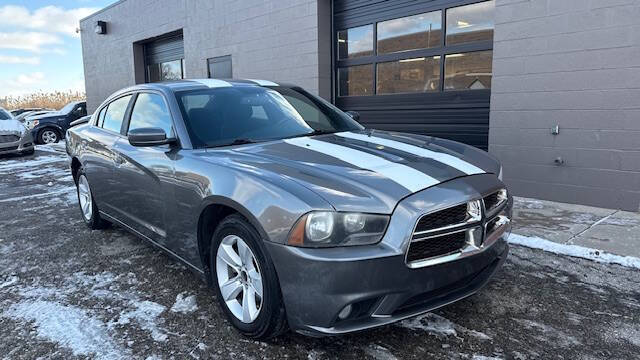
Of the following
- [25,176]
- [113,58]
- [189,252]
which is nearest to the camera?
[189,252]

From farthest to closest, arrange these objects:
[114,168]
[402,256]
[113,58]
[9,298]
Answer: [113,58]
[114,168]
[9,298]
[402,256]

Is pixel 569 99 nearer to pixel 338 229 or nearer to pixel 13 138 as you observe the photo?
pixel 338 229


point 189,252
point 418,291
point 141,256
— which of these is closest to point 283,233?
point 418,291

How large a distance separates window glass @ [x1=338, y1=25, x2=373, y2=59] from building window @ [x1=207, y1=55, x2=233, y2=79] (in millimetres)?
3374

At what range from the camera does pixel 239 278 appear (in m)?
2.78

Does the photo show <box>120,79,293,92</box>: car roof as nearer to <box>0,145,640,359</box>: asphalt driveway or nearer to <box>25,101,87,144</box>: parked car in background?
<box>0,145,640,359</box>: asphalt driveway

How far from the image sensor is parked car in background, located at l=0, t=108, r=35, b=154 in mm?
12391

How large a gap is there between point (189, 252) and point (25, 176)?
7.96m

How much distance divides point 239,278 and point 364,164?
101 cm

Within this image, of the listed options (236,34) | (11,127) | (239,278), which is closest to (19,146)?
(11,127)

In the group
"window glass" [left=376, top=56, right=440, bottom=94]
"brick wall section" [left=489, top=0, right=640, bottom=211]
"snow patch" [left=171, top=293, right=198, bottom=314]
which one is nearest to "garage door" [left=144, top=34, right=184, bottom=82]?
"window glass" [left=376, top=56, right=440, bottom=94]

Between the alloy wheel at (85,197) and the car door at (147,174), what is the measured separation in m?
1.10

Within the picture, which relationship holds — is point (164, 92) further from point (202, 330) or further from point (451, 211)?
point (451, 211)

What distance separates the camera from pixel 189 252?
10.5 ft
